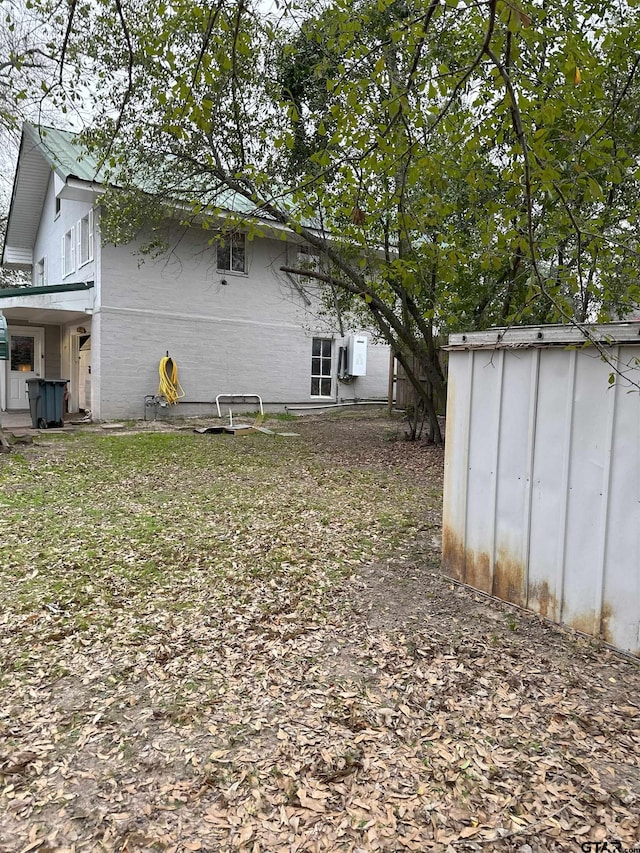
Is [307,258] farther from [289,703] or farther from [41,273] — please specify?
[289,703]

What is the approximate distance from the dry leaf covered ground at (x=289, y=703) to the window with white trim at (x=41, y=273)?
643 inches

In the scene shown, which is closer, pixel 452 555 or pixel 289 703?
pixel 289 703

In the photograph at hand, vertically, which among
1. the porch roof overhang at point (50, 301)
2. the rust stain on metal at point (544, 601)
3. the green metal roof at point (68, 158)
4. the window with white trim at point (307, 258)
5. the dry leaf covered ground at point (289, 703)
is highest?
the green metal roof at point (68, 158)

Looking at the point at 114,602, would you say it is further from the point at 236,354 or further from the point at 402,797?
the point at 236,354

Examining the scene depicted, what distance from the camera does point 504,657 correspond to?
2.79 meters

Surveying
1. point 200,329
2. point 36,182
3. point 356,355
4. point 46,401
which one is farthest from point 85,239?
point 356,355

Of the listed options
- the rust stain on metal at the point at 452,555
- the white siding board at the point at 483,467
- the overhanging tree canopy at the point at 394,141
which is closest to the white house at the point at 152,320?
the overhanging tree canopy at the point at 394,141

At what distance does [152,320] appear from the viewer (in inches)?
530

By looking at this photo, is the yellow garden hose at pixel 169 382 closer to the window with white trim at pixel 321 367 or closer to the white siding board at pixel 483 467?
the window with white trim at pixel 321 367

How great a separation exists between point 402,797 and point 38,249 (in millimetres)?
21723

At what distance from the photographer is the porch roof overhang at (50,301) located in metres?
12.3

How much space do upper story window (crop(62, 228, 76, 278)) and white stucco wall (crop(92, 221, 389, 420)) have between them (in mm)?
2759

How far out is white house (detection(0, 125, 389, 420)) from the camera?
1277cm

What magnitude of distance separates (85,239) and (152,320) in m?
2.75
